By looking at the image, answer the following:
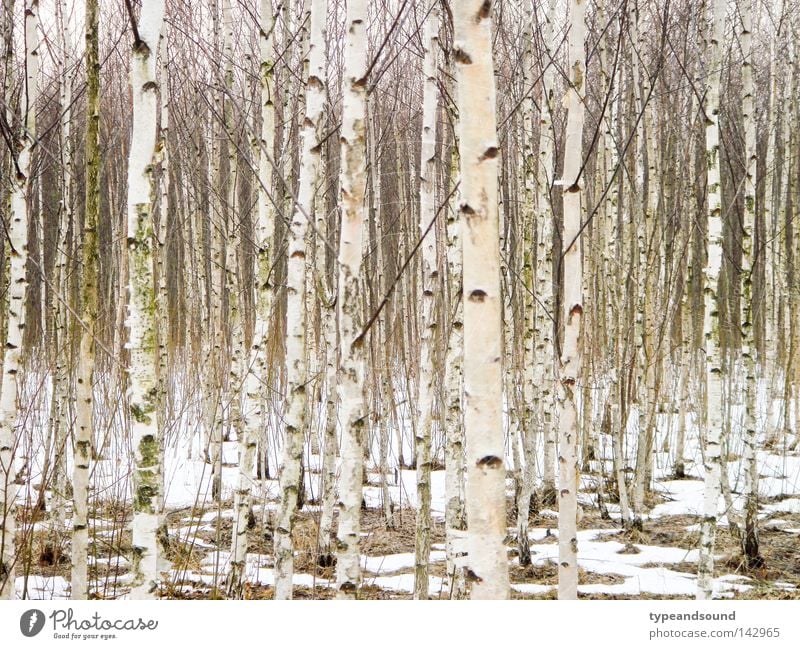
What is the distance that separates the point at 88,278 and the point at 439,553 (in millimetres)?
3685

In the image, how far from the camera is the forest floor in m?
4.76

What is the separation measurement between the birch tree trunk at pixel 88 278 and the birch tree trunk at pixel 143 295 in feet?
2.33

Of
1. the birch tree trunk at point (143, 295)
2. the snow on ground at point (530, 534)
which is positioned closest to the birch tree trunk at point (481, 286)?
the birch tree trunk at point (143, 295)

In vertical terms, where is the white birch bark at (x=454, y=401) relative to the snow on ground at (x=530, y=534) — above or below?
above

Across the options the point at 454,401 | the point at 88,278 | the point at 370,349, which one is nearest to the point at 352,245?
the point at 88,278

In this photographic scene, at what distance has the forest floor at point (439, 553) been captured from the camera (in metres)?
4.76

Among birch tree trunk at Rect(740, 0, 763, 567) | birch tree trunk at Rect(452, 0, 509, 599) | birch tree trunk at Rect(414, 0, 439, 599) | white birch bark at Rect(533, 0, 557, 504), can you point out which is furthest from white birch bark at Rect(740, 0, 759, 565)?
birch tree trunk at Rect(452, 0, 509, 599)

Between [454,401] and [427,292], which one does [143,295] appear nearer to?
[427,292]

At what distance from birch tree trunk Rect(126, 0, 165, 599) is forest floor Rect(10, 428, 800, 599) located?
4.58ft

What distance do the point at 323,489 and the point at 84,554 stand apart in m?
2.40

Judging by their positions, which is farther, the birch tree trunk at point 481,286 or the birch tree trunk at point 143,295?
the birch tree trunk at point 143,295

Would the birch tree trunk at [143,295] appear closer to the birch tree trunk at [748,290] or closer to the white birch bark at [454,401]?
the white birch bark at [454,401]

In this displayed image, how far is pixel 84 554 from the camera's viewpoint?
3.58 meters
